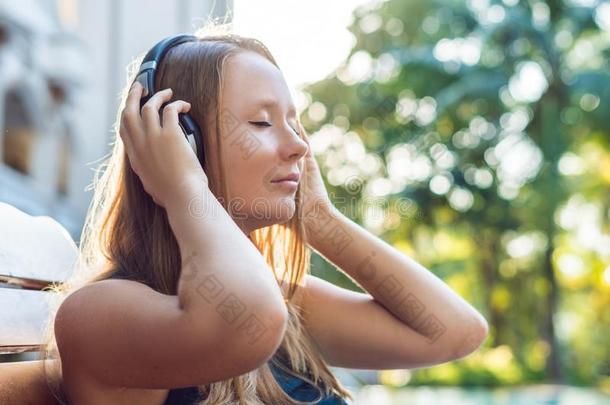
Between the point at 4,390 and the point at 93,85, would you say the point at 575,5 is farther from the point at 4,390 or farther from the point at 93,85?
the point at 4,390

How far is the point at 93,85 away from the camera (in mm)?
9875

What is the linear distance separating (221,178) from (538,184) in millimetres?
12637

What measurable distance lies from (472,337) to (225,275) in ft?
2.14

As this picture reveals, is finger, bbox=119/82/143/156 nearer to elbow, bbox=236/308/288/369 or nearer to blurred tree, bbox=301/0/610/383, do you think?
elbow, bbox=236/308/288/369

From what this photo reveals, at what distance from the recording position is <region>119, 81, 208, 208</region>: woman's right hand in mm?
971

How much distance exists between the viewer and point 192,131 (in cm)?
105

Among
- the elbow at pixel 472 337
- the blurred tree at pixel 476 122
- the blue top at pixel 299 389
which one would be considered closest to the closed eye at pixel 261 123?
the blue top at pixel 299 389

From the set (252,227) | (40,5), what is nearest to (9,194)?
(40,5)

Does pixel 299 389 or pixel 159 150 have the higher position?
pixel 159 150


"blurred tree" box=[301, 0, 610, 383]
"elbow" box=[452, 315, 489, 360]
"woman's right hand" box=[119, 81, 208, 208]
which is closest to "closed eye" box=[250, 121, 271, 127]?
"woman's right hand" box=[119, 81, 208, 208]

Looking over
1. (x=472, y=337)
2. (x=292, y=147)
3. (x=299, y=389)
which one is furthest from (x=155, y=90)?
(x=472, y=337)

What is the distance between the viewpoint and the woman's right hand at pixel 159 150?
0.97 meters

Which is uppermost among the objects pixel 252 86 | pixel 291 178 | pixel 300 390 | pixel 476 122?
pixel 252 86

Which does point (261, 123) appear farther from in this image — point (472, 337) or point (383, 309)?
point (472, 337)
